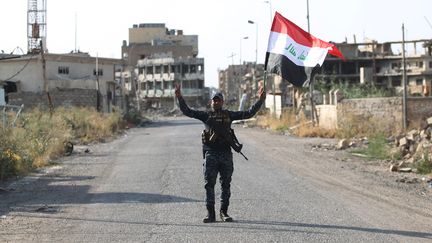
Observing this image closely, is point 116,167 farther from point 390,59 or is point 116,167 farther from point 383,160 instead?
point 390,59

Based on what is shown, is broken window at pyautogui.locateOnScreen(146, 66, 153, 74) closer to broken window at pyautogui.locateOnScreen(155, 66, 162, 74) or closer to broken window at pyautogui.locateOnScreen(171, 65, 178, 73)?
broken window at pyautogui.locateOnScreen(155, 66, 162, 74)

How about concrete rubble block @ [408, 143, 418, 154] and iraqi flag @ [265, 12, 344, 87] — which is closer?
iraqi flag @ [265, 12, 344, 87]

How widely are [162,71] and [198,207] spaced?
111 meters

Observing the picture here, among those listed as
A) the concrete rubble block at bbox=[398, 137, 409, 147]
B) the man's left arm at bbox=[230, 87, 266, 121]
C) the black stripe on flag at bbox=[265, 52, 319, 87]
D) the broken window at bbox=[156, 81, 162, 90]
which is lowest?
the concrete rubble block at bbox=[398, 137, 409, 147]

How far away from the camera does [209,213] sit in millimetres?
9672

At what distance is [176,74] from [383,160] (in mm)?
98649

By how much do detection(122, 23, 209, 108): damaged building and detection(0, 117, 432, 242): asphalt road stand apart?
314ft

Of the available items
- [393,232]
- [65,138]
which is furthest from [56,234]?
[65,138]

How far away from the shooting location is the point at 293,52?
44.8 ft

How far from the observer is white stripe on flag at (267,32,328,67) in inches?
528

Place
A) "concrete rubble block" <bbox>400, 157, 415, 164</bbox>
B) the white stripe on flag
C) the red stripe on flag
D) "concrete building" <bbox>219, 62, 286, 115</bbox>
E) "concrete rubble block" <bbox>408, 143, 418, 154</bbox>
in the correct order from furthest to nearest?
"concrete building" <bbox>219, 62, 286, 115</bbox>
"concrete rubble block" <bbox>408, 143, 418, 154</bbox>
"concrete rubble block" <bbox>400, 157, 415, 164</bbox>
the red stripe on flag
the white stripe on flag

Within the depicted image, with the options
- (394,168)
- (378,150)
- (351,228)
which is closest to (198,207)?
(351,228)

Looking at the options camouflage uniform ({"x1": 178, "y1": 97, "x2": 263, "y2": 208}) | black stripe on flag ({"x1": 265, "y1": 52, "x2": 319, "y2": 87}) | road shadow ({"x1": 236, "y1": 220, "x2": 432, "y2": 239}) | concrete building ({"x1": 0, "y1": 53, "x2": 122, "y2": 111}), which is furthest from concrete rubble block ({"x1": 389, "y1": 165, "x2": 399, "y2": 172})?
A: concrete building ({"x1": 0, "y1": 53, "x2": 122, "y2": 111})

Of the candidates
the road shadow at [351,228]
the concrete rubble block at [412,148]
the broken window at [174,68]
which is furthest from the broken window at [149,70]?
the road shadow at [351,228]
